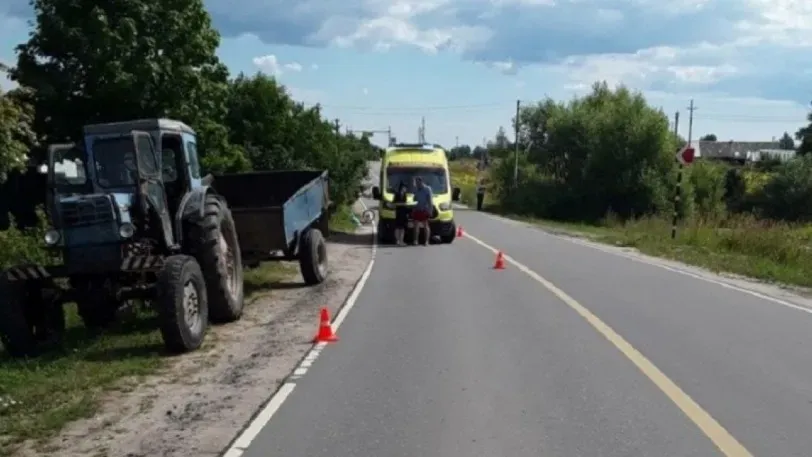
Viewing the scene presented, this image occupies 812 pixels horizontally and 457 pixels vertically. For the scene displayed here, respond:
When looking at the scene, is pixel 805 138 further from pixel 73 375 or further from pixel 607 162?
pixel 73 375

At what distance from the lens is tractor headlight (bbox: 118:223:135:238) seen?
1110 cm

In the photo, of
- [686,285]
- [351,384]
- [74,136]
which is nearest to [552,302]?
[686,285]

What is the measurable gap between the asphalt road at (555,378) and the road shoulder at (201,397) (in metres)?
0.41

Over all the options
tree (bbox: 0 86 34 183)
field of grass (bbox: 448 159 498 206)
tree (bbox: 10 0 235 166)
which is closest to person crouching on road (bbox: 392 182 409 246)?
tree (bbox: 10 0 235 166)

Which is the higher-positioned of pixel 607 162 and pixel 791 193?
pixel 607 162

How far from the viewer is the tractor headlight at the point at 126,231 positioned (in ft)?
36.4

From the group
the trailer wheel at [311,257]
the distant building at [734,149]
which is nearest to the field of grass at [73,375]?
the trailer wheel at [311,257]

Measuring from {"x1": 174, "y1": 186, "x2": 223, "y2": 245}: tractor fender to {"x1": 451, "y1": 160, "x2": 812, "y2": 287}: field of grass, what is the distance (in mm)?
12218

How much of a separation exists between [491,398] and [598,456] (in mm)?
1827

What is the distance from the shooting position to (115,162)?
1197cm

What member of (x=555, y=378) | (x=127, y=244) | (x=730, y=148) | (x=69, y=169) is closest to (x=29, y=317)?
(x=127, y=244)

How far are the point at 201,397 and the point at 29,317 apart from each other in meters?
3.63

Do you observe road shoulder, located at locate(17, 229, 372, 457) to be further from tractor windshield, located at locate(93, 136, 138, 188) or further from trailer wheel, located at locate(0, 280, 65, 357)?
tractor windshield, located at locate(93, 136, 138, 188)

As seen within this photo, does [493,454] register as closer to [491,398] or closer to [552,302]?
[491,398]
